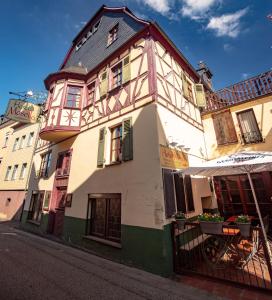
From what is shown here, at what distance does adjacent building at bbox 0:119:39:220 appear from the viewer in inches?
564

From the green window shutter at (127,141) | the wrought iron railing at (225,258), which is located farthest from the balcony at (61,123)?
the wrought iron railing at (225,258)

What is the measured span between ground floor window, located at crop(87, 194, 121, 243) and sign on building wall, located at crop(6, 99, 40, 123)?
7.88 meters

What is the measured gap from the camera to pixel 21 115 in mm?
11148

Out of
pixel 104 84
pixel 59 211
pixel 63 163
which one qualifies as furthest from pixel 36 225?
pixel 104 84

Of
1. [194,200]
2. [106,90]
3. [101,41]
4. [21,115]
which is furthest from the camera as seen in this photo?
[21,115]

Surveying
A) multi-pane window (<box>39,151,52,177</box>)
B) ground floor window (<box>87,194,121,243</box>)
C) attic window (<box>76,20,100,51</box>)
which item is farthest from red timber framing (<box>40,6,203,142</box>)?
ground floor window (<box>87,194,121,243</box>)

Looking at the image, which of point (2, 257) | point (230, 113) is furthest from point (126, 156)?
point (230, 113)

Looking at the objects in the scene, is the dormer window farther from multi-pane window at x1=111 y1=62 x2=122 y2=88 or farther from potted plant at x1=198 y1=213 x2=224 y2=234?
potted plant at x1=198 y1=213 x2=224 y2=234

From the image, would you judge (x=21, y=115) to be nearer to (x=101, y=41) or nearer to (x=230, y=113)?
(x=101, y=41)

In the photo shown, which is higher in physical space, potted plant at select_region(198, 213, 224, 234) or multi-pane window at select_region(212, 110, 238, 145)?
multi-pane window at select_region(212, 110, 238, 145)

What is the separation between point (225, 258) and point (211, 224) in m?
2.02

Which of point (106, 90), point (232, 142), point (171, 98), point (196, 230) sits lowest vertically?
point (196, 230)

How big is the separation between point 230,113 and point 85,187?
24.8 ft

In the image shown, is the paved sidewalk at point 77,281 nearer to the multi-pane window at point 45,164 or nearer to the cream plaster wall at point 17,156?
the multi-pane window at point 45,164
